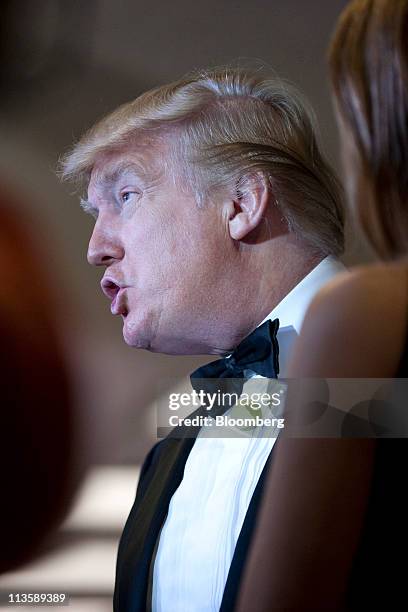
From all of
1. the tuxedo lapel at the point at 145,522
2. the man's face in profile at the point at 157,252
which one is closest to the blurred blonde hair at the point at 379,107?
the man's face in profile at the point at 157,252

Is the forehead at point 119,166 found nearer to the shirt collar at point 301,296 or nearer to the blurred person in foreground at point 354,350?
the shirt collar at point 301,296

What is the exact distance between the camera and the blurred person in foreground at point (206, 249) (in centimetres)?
102

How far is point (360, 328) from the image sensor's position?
1.88ft

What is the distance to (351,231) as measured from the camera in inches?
50.7

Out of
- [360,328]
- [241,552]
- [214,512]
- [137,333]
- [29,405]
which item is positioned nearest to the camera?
[360,328]

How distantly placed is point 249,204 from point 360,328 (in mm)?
522

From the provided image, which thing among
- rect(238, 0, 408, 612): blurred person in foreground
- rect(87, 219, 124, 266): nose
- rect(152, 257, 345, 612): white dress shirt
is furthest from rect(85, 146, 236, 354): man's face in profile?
rect(238, 0, 408, 612): blurred person in foreground

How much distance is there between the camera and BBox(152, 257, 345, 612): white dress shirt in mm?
962

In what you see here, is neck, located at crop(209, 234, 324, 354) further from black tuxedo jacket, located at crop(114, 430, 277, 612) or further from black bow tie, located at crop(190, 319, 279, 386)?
black tuxedo jacket, located at crop(114, 430, 277, 612)

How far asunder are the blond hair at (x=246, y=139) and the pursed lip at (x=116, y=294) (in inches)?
6.5

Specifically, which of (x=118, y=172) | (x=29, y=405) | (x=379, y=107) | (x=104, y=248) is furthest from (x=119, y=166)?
(x=379, y=107)

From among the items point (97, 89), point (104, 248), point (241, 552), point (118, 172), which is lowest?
point (241, 552)

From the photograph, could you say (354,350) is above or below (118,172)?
below

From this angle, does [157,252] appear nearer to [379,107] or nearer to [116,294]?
[116,294]
